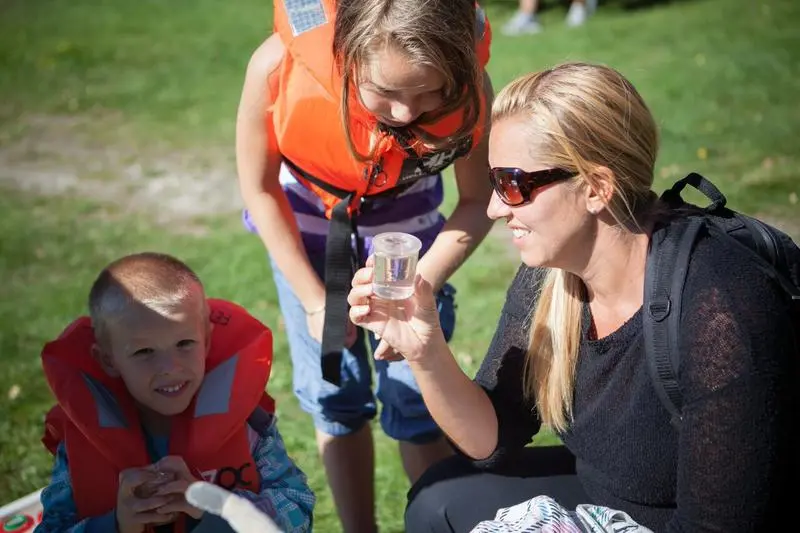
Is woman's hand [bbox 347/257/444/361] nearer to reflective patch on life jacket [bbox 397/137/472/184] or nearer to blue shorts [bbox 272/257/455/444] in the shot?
reflective patch on life jacket [bbox 397/137/472/184]

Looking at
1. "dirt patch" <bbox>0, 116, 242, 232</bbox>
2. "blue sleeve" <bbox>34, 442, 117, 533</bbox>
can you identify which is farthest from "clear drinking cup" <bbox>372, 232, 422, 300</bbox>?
"dirt patch" <bbox>0, 116, 242, 232</bbox>

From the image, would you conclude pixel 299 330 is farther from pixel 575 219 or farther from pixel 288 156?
pixel 575 219

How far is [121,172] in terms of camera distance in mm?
7352

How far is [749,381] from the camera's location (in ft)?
6.85

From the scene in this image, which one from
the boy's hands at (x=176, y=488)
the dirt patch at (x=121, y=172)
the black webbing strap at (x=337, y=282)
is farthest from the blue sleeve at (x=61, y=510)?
the dirt patch at (x=121, y=172)

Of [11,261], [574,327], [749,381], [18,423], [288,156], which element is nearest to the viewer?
[749,381]

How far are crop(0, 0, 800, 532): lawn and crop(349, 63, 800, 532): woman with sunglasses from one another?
3.84 ft

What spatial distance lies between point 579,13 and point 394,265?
943 centimetres

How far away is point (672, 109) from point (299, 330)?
5.54 m

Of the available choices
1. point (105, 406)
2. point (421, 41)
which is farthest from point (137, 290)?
point (421, 41)

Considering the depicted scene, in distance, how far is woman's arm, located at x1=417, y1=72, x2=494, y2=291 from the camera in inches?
118

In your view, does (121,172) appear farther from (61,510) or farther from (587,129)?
(587,129)

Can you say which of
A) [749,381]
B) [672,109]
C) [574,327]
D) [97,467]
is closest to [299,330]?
[97,467]

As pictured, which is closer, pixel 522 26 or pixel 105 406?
pixel 105 406
